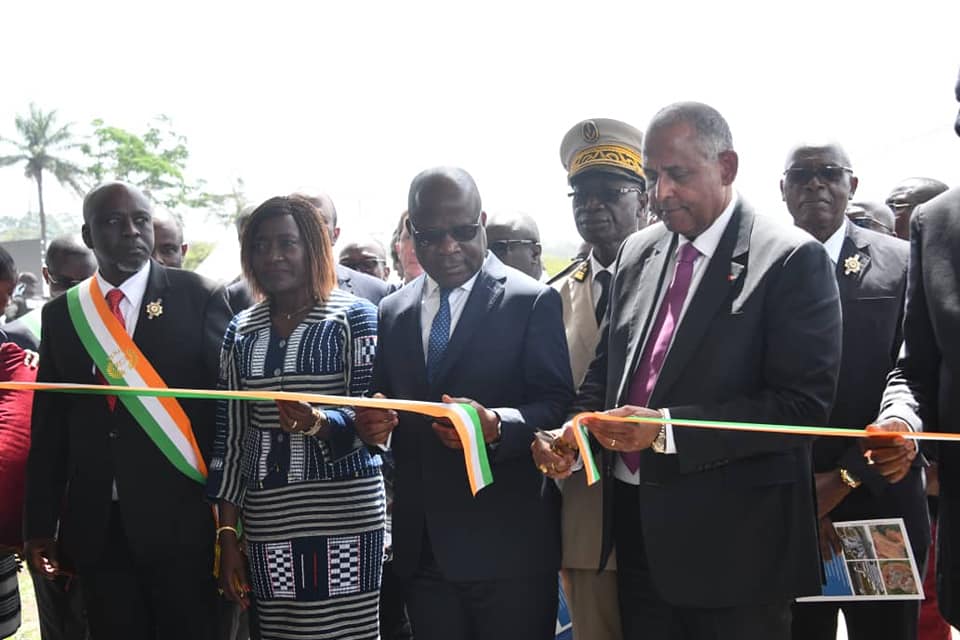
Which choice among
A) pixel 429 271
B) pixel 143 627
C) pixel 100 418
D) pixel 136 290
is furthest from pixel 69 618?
pixel 429 271

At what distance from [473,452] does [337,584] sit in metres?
0.99

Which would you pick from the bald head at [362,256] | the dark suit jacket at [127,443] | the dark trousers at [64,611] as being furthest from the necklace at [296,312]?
the bald head at [362,256]

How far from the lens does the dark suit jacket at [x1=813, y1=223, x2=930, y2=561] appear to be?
11.6ft

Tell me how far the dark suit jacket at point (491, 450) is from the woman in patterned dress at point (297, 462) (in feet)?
0.89

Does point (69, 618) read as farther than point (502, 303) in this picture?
Yes

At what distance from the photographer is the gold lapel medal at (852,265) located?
3770 mm

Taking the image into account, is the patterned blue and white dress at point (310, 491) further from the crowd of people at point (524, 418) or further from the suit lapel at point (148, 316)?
the suit lapel at point (148, 316)

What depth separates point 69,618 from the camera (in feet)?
15.2

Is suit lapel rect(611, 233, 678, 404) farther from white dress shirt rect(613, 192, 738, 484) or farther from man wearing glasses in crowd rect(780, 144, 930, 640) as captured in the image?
man wearing glasses in crowd rect(780, 144, 930, 640)

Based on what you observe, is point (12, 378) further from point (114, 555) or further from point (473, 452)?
point (473, 452)

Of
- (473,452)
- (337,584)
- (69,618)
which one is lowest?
(69,618)

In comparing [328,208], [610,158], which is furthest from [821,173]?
[328,208]

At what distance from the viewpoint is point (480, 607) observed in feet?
10.4

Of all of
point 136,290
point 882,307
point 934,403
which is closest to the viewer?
point 934,403
